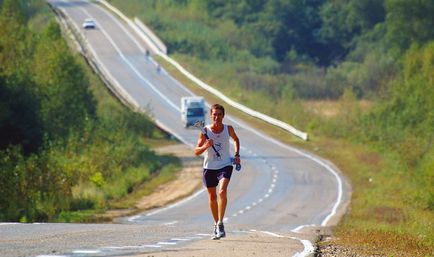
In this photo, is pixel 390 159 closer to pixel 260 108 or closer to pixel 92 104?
pixel 92 104

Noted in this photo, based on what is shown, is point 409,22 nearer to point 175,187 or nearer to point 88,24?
point 88,24

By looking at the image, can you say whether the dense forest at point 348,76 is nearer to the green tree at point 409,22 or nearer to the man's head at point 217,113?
the green tree at point 409,22

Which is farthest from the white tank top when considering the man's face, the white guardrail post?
the white guardrail post

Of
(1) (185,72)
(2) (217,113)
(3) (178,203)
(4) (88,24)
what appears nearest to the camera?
(2) (217,113)

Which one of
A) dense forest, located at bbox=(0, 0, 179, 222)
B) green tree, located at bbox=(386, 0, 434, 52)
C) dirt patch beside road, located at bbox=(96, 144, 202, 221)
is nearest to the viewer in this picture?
dense forest, located at bbox=(0, 0, 179, 222)

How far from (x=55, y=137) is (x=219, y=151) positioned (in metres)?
37.8

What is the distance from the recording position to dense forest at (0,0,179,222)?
117 ft

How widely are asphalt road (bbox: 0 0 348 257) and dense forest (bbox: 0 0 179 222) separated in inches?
106

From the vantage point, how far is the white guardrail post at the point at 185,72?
73.4m

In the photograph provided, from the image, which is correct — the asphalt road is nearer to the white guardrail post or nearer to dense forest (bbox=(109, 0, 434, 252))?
the white guardrail post

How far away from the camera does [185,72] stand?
95688 millimetres

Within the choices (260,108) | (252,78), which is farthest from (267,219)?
(252,78)

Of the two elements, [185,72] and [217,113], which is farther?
[185,72]

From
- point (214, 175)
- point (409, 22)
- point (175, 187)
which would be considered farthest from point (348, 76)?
point (214, 175)
